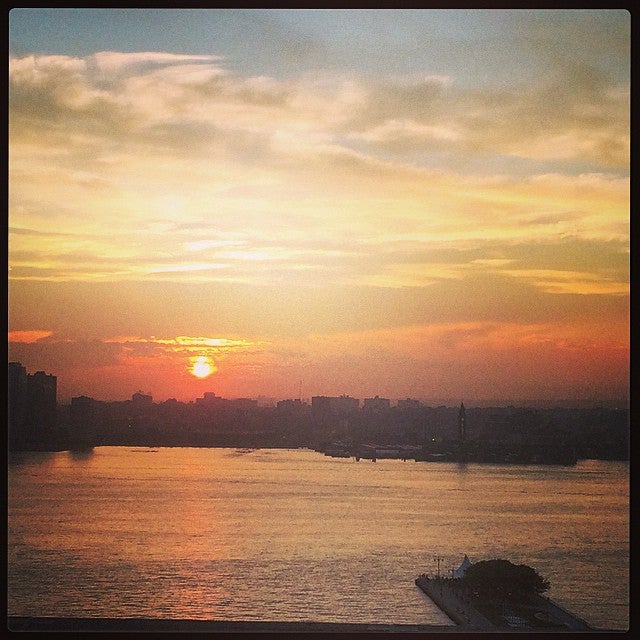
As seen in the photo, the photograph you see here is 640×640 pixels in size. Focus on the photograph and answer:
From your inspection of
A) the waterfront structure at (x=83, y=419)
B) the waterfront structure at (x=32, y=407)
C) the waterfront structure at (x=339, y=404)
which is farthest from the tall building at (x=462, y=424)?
the waterfront structure at (x=32, y=407)

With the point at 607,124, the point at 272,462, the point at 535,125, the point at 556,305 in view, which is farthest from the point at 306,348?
the point at 607,124

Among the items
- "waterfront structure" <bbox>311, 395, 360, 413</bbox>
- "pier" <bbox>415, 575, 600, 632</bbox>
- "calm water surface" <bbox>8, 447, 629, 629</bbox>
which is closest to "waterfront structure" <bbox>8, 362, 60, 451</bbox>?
"calm water surface" <bbox>8, 447, 629, 629</bbox>

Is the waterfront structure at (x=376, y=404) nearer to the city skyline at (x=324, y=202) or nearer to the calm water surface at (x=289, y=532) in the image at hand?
the city skyline at (x=324, y=202)

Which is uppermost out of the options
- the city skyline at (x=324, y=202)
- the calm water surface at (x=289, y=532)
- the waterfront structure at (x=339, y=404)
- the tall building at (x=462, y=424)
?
the city skyline at (x=324, y=202)

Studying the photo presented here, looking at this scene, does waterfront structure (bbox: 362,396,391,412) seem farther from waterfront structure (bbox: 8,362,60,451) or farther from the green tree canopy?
waterfront structure (bbox: 8,362,60,451)

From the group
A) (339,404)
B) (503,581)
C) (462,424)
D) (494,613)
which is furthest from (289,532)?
(494,613)
